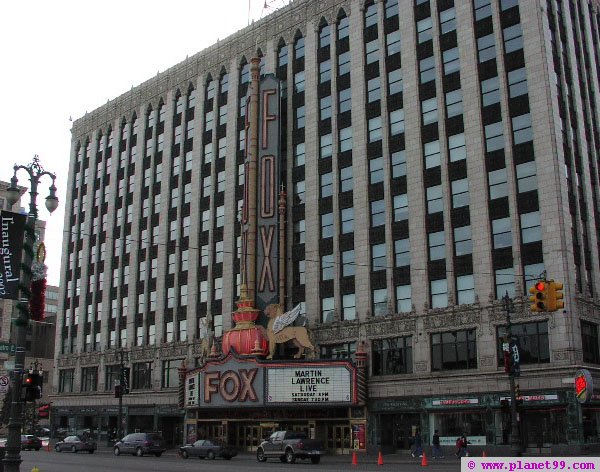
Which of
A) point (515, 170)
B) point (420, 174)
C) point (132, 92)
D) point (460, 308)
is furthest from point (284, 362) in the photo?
point (132, 92)

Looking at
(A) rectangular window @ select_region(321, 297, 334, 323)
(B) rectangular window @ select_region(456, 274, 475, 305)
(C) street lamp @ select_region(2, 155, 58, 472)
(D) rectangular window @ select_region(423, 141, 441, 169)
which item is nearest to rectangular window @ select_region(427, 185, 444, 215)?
(D) rectangular window @ select_region(423, 141, 441, 169)

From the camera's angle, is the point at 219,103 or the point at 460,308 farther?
the point at 219,103

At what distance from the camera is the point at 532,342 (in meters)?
45.8

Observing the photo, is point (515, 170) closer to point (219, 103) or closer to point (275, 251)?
point (275, 251)

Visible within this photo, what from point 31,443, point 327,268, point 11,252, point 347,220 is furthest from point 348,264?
point 11,252

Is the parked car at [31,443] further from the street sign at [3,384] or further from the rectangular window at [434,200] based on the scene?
the street sign at [3,384]

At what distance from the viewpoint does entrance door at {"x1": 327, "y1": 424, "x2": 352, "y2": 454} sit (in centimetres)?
5269

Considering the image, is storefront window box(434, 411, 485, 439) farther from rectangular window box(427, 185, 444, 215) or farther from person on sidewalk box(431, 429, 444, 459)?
rectangular window box(427, 185, 444, 215)

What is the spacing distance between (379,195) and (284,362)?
49.8 feet

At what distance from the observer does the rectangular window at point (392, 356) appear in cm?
5178

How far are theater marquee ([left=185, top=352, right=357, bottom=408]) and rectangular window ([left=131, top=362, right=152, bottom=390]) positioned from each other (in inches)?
632

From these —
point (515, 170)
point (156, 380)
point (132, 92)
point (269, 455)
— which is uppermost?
point (132, 92)

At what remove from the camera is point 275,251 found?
199ft

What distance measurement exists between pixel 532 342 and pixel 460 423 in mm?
7589
